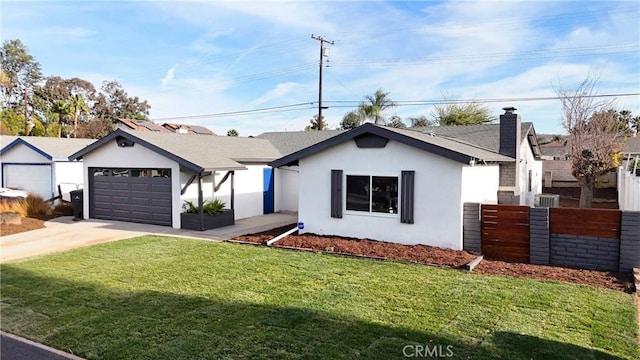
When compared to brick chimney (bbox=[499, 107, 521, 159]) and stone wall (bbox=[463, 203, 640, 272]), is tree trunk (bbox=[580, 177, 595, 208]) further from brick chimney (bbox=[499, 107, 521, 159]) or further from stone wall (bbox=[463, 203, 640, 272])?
stone wall (bbox=[463, 203, 640, 272])

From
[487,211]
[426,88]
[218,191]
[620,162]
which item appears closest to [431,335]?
[487,211]

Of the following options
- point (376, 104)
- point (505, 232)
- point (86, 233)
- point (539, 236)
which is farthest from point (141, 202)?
point (376, 104)

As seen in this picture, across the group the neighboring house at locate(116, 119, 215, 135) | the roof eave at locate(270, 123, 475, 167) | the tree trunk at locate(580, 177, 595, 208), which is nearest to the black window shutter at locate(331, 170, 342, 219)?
the roof eave at locate(270, 123, 475, 167)

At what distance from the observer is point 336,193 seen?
12.1 meters

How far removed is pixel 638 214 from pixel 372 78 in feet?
83.2

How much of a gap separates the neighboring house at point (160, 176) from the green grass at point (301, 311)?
550 centimetres

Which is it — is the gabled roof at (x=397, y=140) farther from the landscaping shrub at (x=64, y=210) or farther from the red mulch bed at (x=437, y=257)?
the landscaping shrub at (x=64, y=210)

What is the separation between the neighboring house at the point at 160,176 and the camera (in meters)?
14.7

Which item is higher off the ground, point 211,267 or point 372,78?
point 372,78

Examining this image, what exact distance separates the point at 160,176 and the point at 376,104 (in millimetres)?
19985

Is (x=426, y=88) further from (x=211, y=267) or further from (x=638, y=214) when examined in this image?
(x=211, y=267)

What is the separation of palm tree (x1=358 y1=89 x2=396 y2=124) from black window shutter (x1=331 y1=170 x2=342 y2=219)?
20.2 meters

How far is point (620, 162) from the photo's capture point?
80.7 ft

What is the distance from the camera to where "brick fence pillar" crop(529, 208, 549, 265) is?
9.45 m
